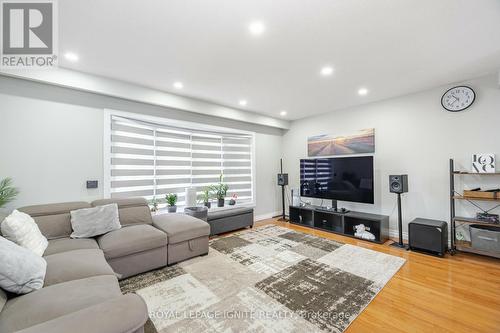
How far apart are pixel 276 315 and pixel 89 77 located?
12.4 ft

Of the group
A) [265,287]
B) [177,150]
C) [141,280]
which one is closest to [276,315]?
[265,287]

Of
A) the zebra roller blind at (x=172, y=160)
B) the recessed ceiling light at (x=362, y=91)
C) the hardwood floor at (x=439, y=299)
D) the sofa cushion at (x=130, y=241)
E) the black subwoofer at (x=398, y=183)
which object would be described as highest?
the recessed ceiling light at (x=362, y=91)

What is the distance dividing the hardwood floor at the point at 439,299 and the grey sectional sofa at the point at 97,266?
177 centimetres

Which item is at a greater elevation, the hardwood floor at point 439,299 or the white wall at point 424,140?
the white wall at point 424,140

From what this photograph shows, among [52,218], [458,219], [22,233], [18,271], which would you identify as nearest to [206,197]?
[52,218]

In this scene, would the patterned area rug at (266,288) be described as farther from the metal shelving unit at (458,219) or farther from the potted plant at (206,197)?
the potted plant at (206,197)

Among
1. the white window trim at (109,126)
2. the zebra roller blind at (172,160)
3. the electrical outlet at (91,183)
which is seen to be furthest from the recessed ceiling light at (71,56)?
the electrical outlet at (91,183)

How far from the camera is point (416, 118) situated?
3.73 meters

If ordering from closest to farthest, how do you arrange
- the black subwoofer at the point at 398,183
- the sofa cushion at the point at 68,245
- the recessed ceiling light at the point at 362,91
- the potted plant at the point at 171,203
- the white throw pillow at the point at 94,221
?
1. the sofa cushion at the point at 68,245
2. the white throw pillow at the point at 94,221
3. the black subwoofer at the point at 398,183
4. the recessed ceiling light at the point at 362,91
5. the potted plant at the point at 171,203

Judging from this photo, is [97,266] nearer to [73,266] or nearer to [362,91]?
[73,266]

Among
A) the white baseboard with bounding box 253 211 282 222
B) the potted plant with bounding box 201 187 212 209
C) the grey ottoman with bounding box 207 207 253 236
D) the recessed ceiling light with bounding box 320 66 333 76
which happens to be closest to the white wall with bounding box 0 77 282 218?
the potted plant with bounding box 201 187 212 209

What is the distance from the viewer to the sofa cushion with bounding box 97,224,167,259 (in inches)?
91.1

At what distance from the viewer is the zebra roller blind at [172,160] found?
11.3ft

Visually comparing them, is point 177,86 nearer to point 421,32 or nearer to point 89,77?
point 89,77
